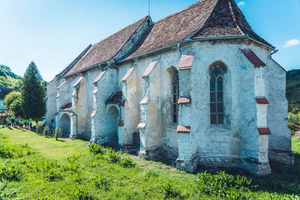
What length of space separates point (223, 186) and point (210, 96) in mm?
4650

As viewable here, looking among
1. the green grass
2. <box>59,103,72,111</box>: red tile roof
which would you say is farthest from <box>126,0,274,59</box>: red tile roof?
<box>59,103,72,111</box>: red tile roof

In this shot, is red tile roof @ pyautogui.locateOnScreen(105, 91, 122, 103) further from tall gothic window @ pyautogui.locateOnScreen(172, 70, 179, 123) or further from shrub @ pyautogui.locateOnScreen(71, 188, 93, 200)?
shrub @ pyautogui.locateOnScreen(71, 188, 93, 200)

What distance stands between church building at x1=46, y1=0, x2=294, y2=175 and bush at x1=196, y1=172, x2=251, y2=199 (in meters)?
1.83

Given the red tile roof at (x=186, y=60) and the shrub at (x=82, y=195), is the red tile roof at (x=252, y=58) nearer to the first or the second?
the red tile roof at (x=186, y=60)

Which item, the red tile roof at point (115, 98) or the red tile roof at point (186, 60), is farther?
the red tile roof at point (115, 98)

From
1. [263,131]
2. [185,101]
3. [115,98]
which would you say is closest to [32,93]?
[115,98]

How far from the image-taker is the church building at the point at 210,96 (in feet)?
26.9

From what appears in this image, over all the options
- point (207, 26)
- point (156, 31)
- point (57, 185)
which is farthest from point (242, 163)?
point (156, 31)

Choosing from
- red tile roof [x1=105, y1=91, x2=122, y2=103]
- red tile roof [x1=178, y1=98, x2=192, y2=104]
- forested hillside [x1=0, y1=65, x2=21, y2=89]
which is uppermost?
forested hillside [x1=0, y1=65, x2=21, y2=89]

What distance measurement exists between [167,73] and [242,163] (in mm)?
6326

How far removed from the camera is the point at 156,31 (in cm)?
1357

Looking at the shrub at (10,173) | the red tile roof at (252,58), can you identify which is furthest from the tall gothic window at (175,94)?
the shrub at (10,173)

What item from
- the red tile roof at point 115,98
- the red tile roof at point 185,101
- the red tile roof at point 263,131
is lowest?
the red tile roof at point 263,131

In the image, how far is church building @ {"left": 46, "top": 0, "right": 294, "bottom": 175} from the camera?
26.9 ft
